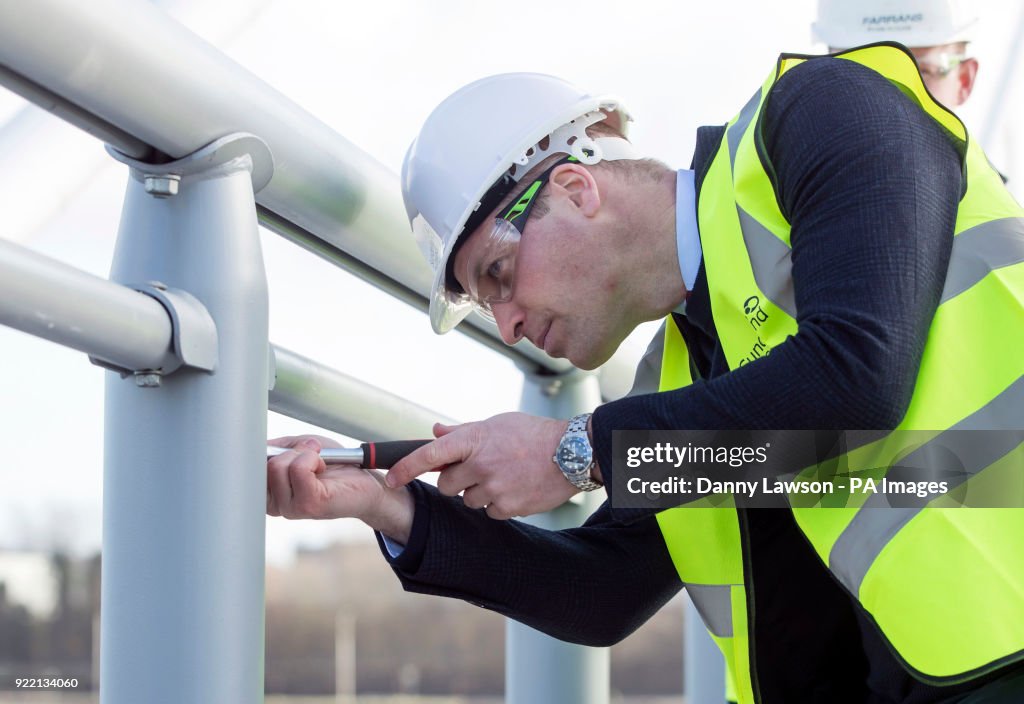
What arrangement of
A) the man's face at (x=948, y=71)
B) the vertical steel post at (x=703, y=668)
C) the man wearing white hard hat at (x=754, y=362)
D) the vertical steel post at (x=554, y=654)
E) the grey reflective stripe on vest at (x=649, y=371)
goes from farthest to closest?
the man's face at (x=948, y=71), the vertical steel post at (x=703, y=668), the vertical steel post at (x=554, y=654), the grey reflective stripe on vest at (x=649, y=371), the man wearing white hard hat at (x=754, y=362)

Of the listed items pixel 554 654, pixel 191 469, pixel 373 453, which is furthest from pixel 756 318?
pixel 554 654

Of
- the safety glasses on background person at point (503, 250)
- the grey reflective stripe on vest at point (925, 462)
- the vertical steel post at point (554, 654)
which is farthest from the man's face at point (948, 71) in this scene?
the grey reflective stripe on vest at point (925, 462)

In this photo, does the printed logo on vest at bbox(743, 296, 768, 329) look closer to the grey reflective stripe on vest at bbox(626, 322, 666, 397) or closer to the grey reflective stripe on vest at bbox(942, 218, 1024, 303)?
the grey reflective stripe on vest at bbox(942, 218, 1024, 303)

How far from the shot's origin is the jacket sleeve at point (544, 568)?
1.65 m

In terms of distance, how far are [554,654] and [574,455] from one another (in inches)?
38.3

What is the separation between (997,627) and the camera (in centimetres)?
120

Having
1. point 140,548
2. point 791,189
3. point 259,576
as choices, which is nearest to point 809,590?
point 791,189

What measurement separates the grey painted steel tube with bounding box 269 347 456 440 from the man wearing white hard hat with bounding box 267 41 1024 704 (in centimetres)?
5

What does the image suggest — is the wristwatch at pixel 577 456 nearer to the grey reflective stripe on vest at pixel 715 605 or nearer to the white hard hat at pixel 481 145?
the white hard hat at pixel 481 145

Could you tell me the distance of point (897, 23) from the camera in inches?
131

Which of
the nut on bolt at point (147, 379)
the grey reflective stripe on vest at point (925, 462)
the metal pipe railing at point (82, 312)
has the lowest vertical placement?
the grey reflective stripe on vest at point (925, 462)

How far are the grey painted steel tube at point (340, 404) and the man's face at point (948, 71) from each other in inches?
72.6

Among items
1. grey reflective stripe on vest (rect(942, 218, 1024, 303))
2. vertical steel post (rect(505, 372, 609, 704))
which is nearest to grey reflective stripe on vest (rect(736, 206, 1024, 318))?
grey reflective stripe on vest (rect(942, 218, 1024, 303))

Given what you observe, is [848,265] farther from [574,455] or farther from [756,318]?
[574,455]
